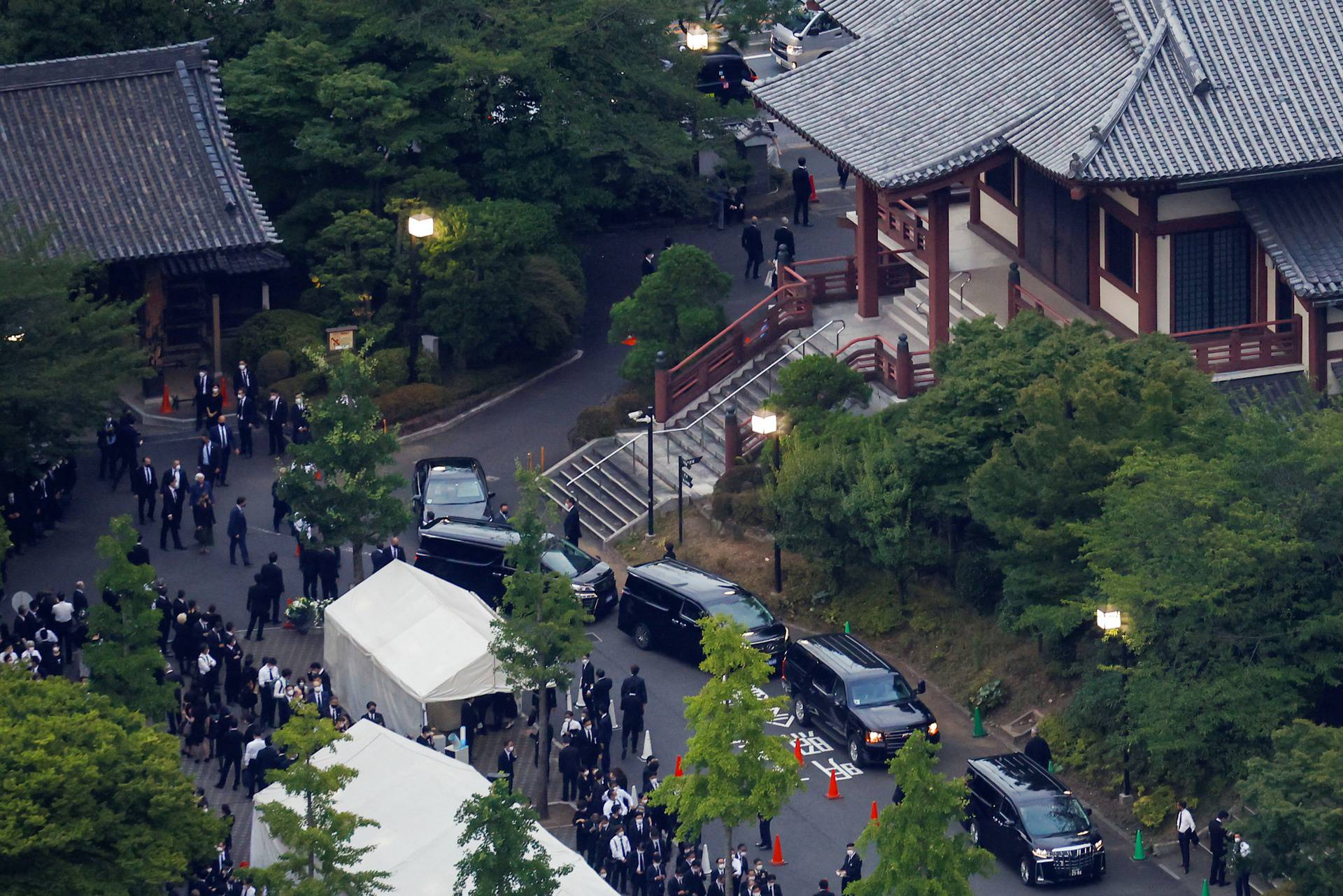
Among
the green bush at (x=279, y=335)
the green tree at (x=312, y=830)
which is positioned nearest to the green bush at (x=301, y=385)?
the green bush at (x=279, y=335)

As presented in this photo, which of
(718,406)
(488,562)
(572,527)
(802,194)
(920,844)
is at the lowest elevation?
(572,527)

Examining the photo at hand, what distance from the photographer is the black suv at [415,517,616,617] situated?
147ft

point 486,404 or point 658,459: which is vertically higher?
point 658,459

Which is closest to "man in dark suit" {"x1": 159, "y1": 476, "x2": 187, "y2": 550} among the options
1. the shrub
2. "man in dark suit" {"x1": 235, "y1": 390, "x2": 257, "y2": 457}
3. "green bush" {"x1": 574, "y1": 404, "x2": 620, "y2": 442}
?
"man in dark suit" {"x1": 235, "y1": 390, "x2": 257, "y2": 457}

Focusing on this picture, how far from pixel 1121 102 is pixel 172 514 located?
1977 centimetres

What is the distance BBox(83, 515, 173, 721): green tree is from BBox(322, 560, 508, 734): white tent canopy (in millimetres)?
4253

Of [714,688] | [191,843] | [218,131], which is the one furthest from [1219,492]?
[218,131]

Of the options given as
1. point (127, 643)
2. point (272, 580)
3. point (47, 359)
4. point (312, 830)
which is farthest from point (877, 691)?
point (47, 359)

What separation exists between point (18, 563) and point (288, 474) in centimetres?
663

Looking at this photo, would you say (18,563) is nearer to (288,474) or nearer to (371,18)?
(288,474)

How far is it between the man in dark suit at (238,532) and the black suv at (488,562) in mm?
3434

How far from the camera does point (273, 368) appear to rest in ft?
176

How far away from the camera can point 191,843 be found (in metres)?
32.8

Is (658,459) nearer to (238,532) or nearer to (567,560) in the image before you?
(567,560)
